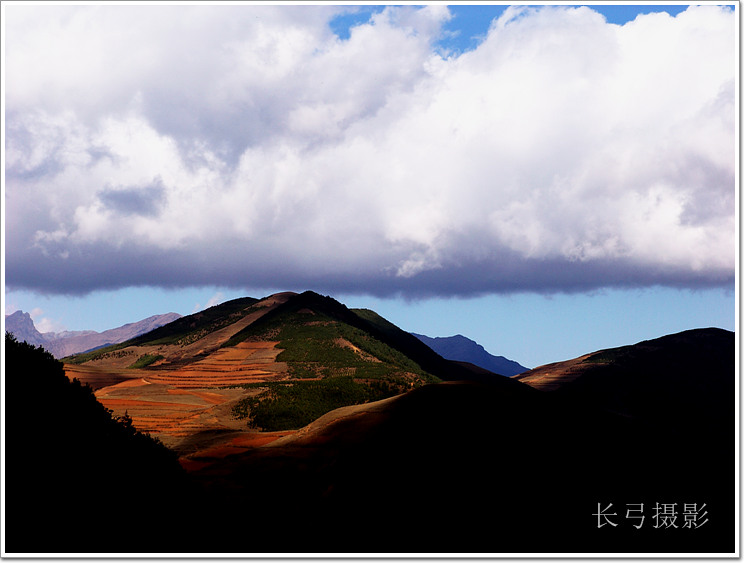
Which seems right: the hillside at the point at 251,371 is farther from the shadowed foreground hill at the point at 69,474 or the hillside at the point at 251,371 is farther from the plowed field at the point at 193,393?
the shadowed foreground hill at the point at 69,474

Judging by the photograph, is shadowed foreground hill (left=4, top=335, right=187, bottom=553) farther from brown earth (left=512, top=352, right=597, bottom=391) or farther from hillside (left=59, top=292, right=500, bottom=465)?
brown earth (left=512, top=352, right=597, bottom=391)

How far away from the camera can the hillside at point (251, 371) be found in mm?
66250

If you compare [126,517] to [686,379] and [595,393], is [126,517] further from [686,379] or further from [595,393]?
[686,379]

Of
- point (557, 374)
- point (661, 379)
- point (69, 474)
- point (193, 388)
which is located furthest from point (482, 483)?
point (557, 374)

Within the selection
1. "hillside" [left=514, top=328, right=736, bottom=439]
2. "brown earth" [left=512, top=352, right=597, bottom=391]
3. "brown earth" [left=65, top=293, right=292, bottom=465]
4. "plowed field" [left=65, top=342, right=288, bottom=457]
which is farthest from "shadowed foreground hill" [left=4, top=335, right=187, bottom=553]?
"brown earth" [left=512, top=352, right=597, bottom=391]

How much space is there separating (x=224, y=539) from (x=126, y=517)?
173 inches

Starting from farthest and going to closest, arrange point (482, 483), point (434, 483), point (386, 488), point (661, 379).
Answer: point (661, 379)
point (386, 488)
point (434, 483)
point (482, 483)

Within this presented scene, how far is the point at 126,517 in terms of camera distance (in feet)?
69.7

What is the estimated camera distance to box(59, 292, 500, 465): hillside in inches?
2608

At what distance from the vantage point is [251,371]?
346 feet

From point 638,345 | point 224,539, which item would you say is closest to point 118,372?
point 224,539

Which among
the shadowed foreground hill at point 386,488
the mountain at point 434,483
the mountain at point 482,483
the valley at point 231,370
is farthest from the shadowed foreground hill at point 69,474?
the valley at point 231,370

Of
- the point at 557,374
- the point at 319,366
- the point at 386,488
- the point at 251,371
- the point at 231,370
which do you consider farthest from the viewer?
the point at 557,374

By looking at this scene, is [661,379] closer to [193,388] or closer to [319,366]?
[319,366]
